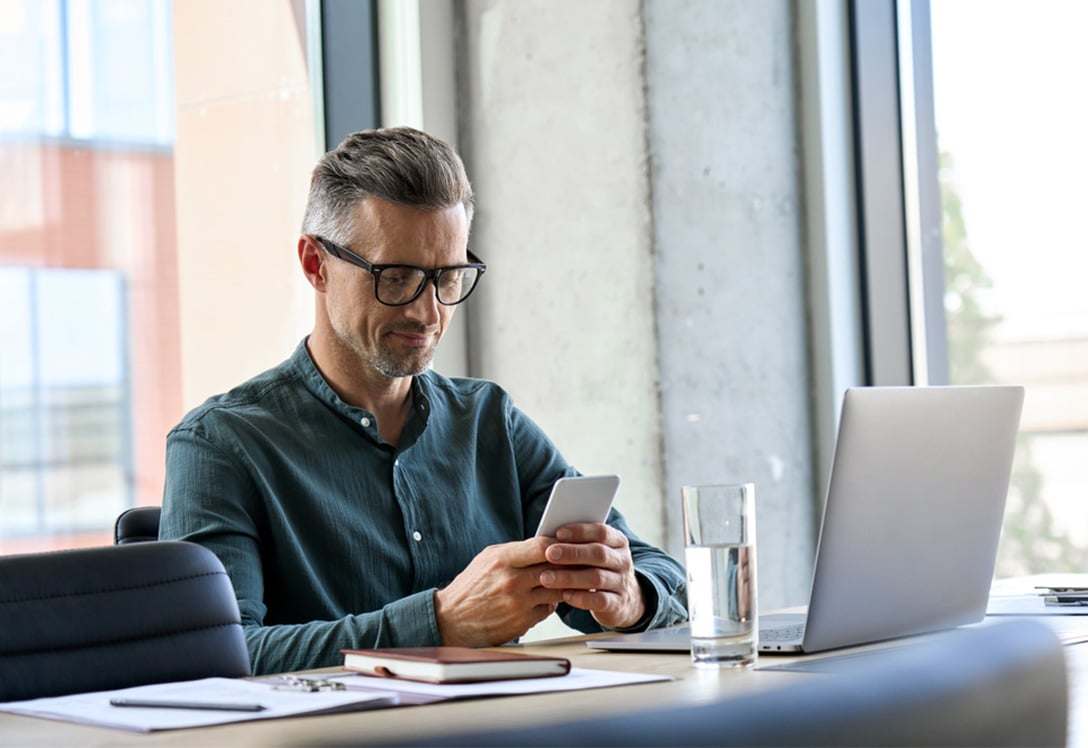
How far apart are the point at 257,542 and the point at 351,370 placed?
35 cm

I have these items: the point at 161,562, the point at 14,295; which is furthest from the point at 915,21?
the point at 161,562

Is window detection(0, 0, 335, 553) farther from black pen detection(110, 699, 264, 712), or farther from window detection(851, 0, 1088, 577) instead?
black pen detection(110, 699, 264, 712)

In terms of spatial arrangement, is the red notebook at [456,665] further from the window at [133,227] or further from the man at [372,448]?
the window at [133,227]

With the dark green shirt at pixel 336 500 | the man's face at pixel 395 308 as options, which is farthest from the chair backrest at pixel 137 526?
the man's face at pixel 395 308

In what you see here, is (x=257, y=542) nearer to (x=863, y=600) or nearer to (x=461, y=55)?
(x=863, y=600)

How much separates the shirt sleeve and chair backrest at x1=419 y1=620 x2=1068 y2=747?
4.12ft

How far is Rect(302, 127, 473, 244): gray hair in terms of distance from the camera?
2.09m

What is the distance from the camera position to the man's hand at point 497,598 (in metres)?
1.58

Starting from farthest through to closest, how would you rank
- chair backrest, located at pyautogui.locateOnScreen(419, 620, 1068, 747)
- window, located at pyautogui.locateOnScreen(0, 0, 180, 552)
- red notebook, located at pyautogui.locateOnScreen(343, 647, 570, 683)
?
window, located at pyautogui.locateOnScreen(0, 0, 180, 552), red notebook, located at pyautogui.locateOnScreen(343, 647, 570, 683), chair backrest, located at pyautogui.locateOnScreen(419, 620, 1068, 747)

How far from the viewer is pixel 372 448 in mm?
2072

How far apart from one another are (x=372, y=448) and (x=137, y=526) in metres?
0.36

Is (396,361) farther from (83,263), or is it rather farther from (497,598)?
(83,263)

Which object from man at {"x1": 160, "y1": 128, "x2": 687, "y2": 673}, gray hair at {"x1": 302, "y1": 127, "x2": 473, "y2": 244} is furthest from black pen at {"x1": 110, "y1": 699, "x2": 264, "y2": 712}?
gray hair at {"x1": 302, "y1": 127, "x2": 473, "y2": 244}

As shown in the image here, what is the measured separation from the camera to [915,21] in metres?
3.67
